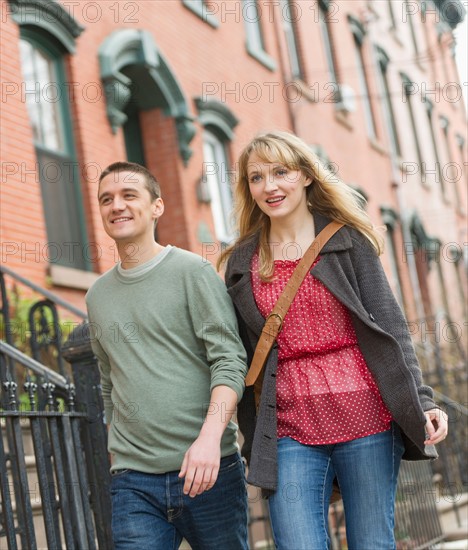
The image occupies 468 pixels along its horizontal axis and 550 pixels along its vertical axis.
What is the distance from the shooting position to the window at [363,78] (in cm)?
2062

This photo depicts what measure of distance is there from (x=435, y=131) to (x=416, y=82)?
2.14m

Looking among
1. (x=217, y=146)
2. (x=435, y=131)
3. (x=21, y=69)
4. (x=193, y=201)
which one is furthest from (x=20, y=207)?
(x=435, y=131)

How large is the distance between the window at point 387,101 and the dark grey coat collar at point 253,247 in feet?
58.5

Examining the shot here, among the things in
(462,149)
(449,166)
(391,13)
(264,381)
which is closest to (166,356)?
(264,381)

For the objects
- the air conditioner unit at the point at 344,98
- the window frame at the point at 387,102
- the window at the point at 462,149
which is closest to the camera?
the air conditioner unit at the point at 344,98

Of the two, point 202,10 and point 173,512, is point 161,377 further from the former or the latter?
point 202,10

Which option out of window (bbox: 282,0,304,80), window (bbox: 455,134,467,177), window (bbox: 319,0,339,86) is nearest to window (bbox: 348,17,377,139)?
window (bbox: 319,0,339,86)

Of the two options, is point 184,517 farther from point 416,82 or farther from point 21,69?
point 416,82

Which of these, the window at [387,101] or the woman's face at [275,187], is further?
the window at [387,101]

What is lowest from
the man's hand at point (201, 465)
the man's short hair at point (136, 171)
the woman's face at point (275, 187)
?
the man's hand at point (201, 465)

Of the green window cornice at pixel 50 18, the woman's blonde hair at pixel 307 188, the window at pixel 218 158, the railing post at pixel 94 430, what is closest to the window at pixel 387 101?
the window at pixel 218 158

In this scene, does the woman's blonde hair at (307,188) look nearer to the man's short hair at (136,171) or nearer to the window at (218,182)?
the man's short hair at (136,171)

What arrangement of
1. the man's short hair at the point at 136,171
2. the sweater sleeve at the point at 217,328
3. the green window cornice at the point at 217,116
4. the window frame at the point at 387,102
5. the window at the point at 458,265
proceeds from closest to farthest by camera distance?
the sweater sleeve at the point at 217,328 < the man's short hair at the point at 136,171 < the green window cornice at the point at 217,116 < the window frame at the point at 387,102 < the window at the point at 458,265

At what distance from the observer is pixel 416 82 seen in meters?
24.9
